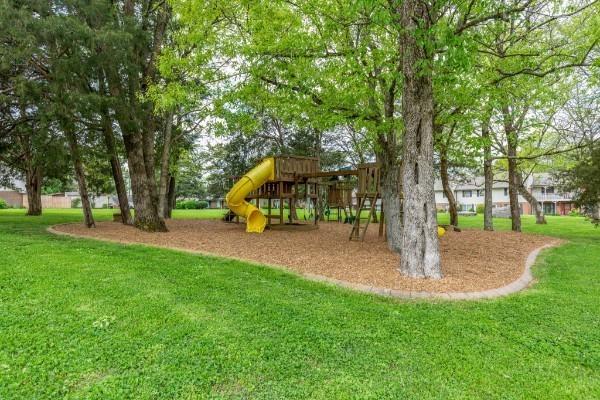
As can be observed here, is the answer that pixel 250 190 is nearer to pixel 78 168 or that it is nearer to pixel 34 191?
pixel 78 168

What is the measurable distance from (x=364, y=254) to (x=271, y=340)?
4.96 m

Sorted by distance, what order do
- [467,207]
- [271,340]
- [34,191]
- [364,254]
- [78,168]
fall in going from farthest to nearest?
[467,207], [34,191], [78,168], [364,254], [271,340]

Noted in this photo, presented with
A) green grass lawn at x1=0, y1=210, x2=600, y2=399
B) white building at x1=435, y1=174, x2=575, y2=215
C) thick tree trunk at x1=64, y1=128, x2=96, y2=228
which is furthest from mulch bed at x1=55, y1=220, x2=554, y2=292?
white building at x1=435, y1=174, x2=575, y2=215

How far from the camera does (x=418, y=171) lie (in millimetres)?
6211

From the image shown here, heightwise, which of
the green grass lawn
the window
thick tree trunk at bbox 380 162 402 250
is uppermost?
thick tree trunk at bbox 380 162 402 250

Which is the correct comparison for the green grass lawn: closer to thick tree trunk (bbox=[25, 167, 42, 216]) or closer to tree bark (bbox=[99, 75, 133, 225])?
tree bark (bbox=[99, 75, 133, 225])

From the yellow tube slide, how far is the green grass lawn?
23.9 ft

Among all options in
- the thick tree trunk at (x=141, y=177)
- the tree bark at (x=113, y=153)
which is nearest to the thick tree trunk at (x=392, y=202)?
the thick tree trunk at (x=141, y=177)

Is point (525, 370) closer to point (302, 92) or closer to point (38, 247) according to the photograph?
point (302, 92)

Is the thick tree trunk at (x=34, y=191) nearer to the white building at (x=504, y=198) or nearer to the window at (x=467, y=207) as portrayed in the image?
the white building at (x=504, y=198)

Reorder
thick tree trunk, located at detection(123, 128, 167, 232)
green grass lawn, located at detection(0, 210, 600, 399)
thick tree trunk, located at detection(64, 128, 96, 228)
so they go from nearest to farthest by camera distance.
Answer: green grass lawn, located at detection(0, 210, 600, 399)
thick tree trunk, located at detection(64, 128, 96, 228)
thick tree trunk, located at detection(123, 128, 167, 232)

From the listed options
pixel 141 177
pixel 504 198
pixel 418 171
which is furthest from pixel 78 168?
pixel 504 198

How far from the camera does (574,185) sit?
1230 centimetres

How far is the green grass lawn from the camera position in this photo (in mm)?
2908
